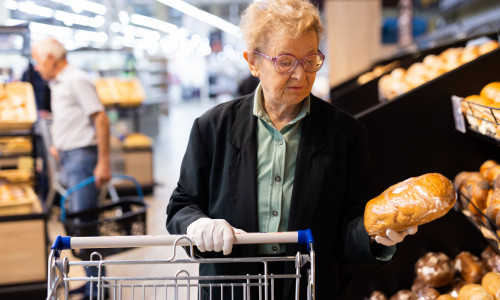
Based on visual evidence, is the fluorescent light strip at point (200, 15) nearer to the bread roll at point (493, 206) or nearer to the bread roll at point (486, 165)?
the bread roll at point (486, 165)

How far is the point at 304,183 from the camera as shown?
1.75 metres

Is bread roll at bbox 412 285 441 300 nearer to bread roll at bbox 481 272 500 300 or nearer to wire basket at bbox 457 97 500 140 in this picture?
bread roll at bbox 481 272 500 300

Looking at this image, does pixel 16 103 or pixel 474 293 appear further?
pixel 16 103

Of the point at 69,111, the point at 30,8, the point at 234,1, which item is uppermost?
the point at 234,1

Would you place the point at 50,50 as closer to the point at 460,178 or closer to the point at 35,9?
the point at 460,178

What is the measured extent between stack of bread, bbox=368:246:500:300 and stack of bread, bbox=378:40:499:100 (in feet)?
3.90

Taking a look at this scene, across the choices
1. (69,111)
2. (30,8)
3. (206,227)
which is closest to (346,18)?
(69,111)

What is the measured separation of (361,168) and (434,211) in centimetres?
41

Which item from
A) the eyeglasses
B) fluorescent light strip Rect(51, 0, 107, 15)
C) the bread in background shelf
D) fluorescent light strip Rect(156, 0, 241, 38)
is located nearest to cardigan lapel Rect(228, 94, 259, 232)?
the eyeglasses

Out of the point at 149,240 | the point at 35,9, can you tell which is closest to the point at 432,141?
the point at 149,240

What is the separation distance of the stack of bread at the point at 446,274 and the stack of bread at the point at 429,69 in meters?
1.19

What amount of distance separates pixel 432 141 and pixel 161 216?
15.9 ft

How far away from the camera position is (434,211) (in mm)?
1476

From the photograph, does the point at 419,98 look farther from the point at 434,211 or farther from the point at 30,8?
the point at 30,8
